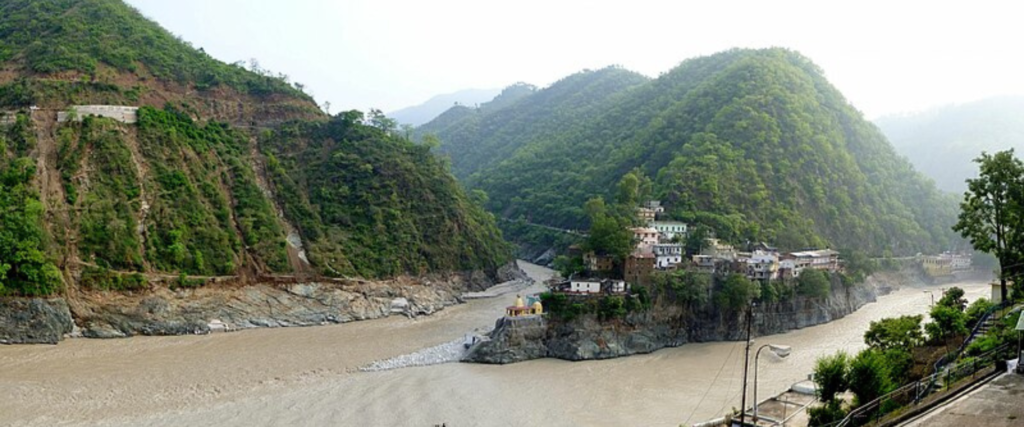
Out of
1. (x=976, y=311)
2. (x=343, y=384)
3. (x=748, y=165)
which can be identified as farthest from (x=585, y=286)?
(x=748, y=165)

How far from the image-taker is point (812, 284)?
44.5 m

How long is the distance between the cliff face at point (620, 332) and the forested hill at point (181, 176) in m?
19.2

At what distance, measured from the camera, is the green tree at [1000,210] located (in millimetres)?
23938

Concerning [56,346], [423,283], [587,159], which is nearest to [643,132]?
[587,159]

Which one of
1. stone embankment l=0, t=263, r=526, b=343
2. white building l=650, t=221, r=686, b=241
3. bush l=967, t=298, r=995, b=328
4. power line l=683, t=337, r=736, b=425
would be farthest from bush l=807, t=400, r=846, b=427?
stone embankment l=0, t=263, r=526, b=343

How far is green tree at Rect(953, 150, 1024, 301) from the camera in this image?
23.9 m

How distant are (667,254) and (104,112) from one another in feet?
133

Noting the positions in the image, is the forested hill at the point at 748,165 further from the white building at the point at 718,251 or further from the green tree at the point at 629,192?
the green tree at the point at 629,192

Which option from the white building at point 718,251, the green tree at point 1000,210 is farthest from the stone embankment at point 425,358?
the green tree at point 1000,210

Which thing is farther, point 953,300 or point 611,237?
point 611,237

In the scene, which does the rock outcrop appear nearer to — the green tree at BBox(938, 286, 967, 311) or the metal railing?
the metal railing

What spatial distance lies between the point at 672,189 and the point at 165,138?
1519 inches

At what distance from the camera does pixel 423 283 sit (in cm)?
5425

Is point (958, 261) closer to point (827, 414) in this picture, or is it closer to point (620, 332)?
point (620, 332)
